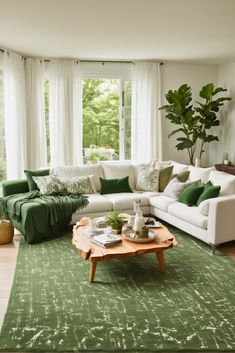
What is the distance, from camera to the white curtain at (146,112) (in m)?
7.14

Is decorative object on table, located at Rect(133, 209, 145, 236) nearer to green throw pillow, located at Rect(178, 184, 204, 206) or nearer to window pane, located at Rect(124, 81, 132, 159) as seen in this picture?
green throw pillow, located at Rect(178, 184, 204, 206)

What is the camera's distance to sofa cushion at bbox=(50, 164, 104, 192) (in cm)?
573

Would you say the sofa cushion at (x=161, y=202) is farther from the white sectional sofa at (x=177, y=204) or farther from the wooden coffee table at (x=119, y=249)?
the wooden coffee table at (x=119, y=249)

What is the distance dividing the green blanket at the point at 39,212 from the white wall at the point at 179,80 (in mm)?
2878

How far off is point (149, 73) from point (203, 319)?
5247mm

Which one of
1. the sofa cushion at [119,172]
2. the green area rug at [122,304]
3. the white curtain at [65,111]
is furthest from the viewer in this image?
the white curtain at [65,111]

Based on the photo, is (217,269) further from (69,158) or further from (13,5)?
(69,158)

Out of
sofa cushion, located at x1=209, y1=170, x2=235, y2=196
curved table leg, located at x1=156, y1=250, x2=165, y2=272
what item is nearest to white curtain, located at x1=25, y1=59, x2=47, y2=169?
sofa cushion, located at x1=209, y1=170, x2=235, y2=196

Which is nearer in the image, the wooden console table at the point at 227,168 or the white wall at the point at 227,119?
the wooden console table at the point at 227,168

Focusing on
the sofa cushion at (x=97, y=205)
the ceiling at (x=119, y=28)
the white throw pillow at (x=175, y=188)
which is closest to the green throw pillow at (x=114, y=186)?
the sofa cushion at (x=97, y=205)

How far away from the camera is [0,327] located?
2789 millimetres

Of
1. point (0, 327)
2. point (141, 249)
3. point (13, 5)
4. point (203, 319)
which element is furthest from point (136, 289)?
point (13, 5)

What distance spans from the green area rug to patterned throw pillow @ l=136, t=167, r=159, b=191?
63.8 inches

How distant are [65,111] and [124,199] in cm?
234
